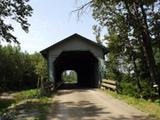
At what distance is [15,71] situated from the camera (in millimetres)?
57062

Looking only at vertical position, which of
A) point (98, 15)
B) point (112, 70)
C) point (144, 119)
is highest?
point (98, 15)

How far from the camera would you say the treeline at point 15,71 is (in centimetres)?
5525

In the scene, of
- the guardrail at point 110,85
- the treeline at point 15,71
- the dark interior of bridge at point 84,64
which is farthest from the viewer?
the treeline at point 15,71

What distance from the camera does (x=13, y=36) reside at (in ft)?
105

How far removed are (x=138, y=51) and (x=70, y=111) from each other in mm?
23282

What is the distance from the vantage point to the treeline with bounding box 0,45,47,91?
5525 cm

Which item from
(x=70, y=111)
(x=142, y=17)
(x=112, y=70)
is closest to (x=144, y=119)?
(x=70, y=111)

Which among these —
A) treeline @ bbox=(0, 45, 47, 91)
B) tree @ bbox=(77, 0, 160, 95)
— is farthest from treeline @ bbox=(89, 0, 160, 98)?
treeline @ bbox=(0, 45, 47, 91)

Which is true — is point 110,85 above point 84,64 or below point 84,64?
below

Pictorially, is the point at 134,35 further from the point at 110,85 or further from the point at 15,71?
the point at 15,71

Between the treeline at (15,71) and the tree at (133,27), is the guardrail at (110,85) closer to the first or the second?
the tree at (133,27)

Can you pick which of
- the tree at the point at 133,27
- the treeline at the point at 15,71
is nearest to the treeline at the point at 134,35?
the tree at the point at 133,27

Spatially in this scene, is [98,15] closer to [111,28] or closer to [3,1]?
[111,28]

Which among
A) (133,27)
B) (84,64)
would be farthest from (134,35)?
(84,64)
